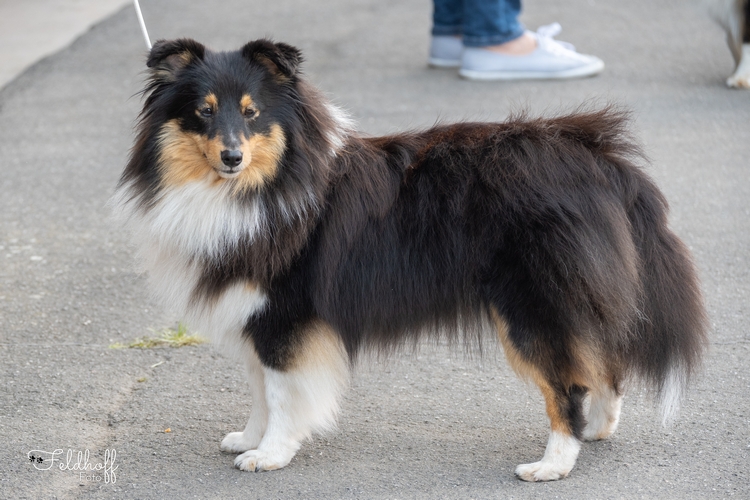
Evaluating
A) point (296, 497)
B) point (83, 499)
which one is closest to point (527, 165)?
point (296, 497)

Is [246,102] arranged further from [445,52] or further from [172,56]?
[445,52]

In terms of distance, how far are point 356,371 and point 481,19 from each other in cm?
457

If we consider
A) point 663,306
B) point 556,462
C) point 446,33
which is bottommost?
point 556,462

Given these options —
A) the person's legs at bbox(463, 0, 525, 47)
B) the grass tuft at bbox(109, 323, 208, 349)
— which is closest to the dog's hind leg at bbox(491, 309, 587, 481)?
the grass tuft at bbox(109, 323, 208, 349)

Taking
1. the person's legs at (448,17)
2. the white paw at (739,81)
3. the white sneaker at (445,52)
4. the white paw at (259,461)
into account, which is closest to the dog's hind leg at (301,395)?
the white paw at (259,461)

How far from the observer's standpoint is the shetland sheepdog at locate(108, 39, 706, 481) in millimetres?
3240

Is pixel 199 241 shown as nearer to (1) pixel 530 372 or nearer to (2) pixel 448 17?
(1) pixel 530 372

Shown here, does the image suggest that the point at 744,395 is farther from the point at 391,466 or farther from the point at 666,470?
the point at 391,466

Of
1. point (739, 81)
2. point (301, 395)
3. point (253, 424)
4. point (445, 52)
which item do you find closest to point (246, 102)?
point (301, 395)

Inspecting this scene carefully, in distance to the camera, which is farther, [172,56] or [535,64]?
[535,64]

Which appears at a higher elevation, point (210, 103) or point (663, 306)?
point (210, 103)

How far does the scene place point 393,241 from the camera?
3398 mm

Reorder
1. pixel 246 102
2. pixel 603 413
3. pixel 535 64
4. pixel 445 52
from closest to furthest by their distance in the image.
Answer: pixel 246 102 → pixel 603 413 → pixel 535 64 → pixel 445 52

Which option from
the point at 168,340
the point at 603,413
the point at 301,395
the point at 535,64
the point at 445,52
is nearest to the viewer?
the point at 301,395
